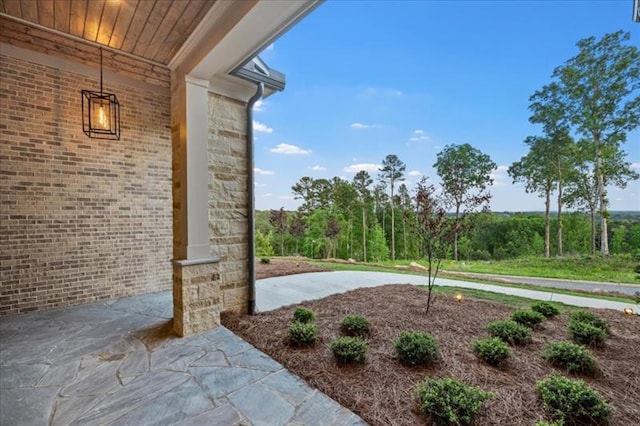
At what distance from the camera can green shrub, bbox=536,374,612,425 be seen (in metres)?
1.51

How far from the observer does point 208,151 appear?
10.3ft

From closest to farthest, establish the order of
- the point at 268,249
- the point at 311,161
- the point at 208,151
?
the point at 208,151 < the point at 268,249 < the point at 311,161

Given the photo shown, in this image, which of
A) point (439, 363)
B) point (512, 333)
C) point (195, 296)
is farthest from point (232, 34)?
point (512, 333)

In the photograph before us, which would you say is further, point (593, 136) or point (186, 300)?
point (593, 136)

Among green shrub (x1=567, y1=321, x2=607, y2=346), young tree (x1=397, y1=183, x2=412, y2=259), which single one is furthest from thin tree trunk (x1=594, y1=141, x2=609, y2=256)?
green shrub (x1=567, y1=321, x2=607, y2=346)

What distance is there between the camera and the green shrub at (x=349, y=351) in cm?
216

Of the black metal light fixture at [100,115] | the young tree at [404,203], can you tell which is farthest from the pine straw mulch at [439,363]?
the black metal light fixture at [100,115]

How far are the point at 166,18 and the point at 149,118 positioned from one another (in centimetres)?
268

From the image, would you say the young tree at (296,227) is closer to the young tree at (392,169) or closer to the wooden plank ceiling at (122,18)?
the young tree at (392,169)

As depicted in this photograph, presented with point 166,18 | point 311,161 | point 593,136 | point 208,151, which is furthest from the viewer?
point 311,161

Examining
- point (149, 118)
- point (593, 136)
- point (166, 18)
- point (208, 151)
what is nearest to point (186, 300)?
point (208, 151)

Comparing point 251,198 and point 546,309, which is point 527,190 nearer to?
point 546,309

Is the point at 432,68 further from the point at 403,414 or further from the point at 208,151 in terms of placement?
the point at 403,414

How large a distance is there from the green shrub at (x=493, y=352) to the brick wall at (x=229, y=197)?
2.67m
